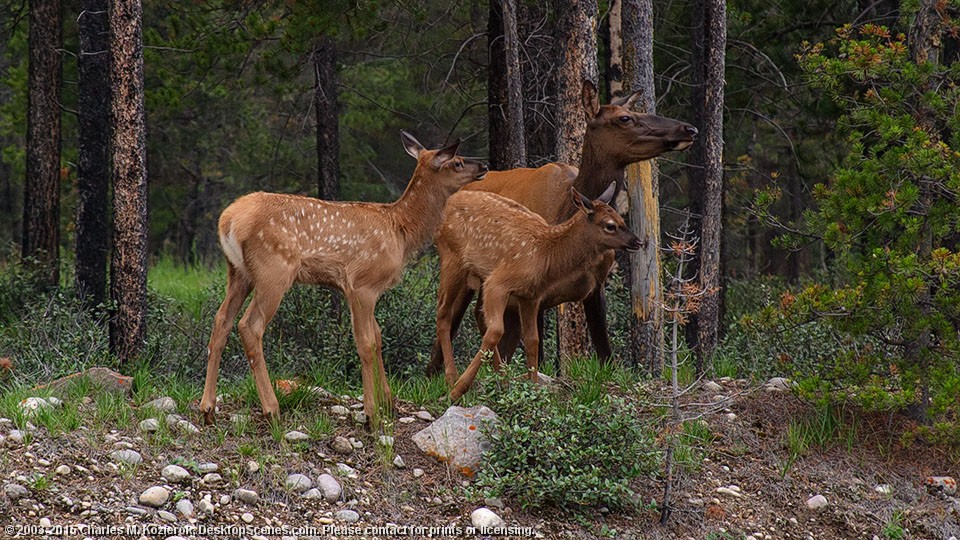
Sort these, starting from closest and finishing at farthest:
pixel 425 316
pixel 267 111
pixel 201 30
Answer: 1. pixel 425 316
2. pixel 201 30
3. pixel 267 111

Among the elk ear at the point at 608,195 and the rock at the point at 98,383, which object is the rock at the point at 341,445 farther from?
the elk ear at the point at 608,195

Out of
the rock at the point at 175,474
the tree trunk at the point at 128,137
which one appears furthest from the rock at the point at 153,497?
the tree trunk at the point at 128,137

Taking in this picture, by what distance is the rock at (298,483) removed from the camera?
725 centimetres

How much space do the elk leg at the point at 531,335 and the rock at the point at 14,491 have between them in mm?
3709

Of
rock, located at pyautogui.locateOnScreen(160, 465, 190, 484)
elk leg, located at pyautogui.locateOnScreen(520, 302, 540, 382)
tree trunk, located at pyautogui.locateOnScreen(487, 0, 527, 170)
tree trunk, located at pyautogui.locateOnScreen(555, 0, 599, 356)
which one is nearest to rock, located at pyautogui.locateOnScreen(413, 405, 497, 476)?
elk leg, located at pyautogui.locateOnScreen(520, 302, 540, 382)

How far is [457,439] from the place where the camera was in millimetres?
7984

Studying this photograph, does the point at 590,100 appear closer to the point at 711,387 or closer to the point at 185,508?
the point at 711,387

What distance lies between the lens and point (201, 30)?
1482 centimetres

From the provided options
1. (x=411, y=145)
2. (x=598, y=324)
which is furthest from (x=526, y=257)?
(x=598, y=324)

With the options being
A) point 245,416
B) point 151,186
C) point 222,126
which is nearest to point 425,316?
point 245,416

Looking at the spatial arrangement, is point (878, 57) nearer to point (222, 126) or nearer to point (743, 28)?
point (743, 28)

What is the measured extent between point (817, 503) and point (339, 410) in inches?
139

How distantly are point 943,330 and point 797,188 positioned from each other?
49.1 feet

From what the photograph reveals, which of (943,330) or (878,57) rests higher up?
(878,57)
